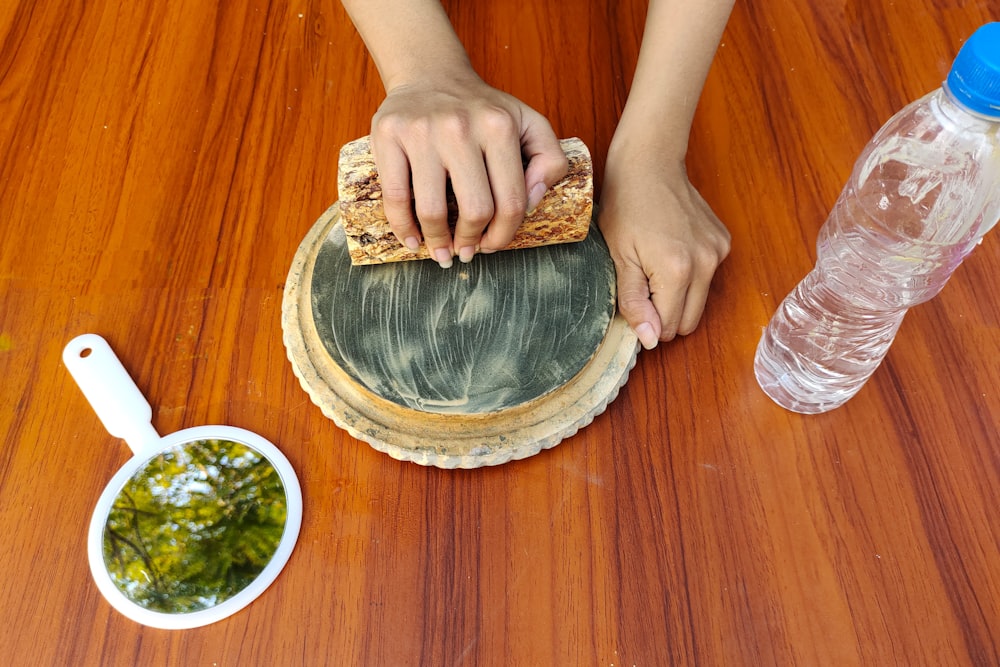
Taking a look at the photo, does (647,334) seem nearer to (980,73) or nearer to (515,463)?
(515,463)

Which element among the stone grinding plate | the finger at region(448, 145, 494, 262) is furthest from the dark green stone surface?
the finger at region(448, 145, 494, 262)

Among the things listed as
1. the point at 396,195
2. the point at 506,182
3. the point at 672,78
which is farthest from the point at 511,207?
the point at 672,78

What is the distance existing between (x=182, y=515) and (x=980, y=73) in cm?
85

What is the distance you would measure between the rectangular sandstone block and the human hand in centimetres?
6

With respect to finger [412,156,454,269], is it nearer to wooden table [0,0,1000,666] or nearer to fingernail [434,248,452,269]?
fingernail [434,248,452,269]

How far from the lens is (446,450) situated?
762 millimetres

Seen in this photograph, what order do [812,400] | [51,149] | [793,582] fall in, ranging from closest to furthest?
[793,582] → [812,400] → [51,149]

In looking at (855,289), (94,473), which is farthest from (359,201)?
(855,289)

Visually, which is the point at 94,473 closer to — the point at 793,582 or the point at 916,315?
the point at 793,582

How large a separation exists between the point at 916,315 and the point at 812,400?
8.1 inches

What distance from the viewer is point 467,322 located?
802 mm

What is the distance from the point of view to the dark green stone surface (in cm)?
76

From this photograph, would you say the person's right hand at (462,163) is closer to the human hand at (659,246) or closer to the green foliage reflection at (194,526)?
the human hand at (659,246)

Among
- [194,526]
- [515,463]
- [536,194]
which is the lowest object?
[515,463]
